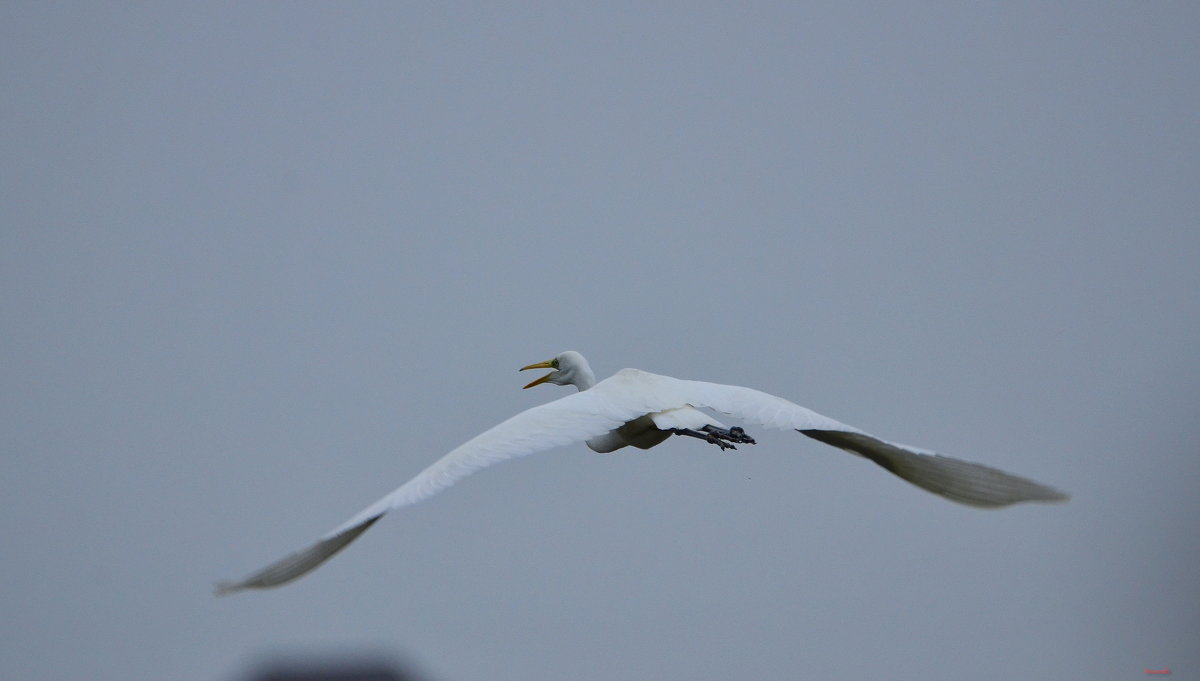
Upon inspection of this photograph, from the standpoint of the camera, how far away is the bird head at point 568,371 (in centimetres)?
1181

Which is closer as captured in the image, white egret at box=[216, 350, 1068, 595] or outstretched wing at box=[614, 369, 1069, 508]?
white egret at box=[216, 350, 1068, 595]

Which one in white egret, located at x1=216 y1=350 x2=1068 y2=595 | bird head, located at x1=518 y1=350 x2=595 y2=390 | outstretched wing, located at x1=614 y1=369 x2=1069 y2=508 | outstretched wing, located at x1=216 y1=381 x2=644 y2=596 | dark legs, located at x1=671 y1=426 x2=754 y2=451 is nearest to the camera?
outstretched wing, located at x1=216 y1=381 x2=644 y2=596

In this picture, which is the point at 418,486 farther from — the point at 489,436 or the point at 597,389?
the point at 597,389

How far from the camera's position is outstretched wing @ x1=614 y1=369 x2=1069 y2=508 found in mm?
8281

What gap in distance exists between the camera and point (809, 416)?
909cm

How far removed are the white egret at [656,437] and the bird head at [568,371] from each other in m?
1.23

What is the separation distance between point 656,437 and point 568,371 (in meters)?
1.53

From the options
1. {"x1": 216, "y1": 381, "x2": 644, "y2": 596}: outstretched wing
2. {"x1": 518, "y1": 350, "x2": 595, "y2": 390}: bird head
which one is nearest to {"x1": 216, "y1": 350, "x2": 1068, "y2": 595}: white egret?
{"x1": 216, "y1": 381, "x2": 644, "y2": 596}: outstretched wing

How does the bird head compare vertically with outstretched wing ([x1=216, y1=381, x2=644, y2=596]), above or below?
above

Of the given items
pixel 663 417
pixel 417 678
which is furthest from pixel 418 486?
pixel 417 678

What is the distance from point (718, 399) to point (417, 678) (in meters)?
11.9

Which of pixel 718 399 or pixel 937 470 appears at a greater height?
pixel 718 399

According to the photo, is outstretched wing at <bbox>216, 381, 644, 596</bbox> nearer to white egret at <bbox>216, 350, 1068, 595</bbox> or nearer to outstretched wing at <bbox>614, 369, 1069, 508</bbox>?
white egret at <bbox>216, 350, 1068, 595</bbox>

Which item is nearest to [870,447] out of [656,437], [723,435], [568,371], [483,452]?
[723,435]
